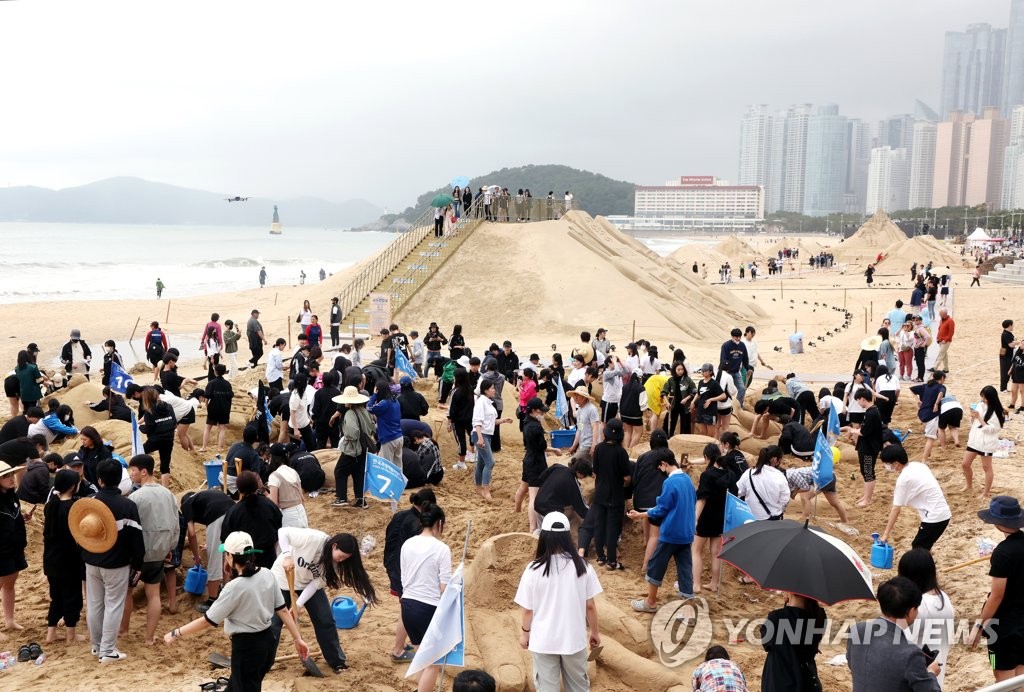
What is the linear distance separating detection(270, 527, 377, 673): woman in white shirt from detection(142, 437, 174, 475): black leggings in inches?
164

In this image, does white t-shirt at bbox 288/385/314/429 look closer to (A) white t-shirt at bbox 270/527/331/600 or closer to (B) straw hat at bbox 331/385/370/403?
(B) straw hat at bbox 331/385/370/403

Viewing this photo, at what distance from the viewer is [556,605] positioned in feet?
18.7

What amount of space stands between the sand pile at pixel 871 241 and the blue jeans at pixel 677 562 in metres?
63.5

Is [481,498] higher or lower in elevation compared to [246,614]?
lower

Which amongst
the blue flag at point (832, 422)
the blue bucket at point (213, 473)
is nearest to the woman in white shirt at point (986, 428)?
the blue flag at point (832, 422)

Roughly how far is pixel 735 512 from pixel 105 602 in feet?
18.5

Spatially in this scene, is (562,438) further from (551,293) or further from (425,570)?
(551,293)

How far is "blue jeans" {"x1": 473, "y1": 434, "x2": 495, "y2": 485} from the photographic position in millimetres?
10883

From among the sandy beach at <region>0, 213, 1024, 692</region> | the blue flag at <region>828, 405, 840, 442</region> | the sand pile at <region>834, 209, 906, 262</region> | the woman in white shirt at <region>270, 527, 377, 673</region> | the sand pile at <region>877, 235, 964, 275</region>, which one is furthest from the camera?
the sand pile at <region>834, 209, 906, 262</region>

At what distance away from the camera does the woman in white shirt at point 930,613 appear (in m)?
5.43

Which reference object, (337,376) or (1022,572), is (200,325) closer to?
(337,376)

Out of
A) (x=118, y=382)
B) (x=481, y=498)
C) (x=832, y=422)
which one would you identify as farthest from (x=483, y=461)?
(x=118, y=382)

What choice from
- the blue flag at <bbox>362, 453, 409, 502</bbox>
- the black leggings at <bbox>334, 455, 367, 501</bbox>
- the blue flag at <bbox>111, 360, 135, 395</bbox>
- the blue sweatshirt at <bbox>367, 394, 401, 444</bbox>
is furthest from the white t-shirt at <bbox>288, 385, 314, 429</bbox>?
the blue flag at <bbox>111, 360, 135, 395</bbox>

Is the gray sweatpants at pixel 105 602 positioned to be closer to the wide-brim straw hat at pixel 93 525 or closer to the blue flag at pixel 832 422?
the wide-brim straw hat at pixel 93 525
